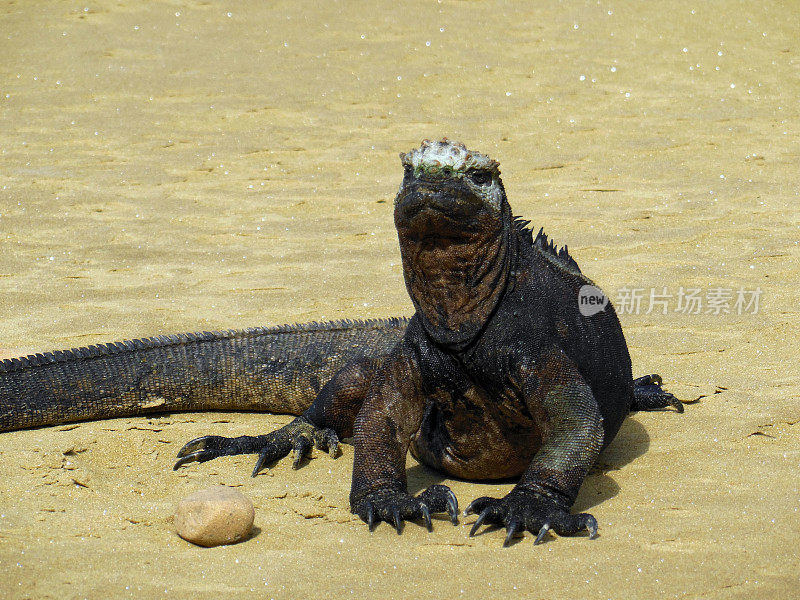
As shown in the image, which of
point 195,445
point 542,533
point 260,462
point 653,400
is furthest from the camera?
point 653,400

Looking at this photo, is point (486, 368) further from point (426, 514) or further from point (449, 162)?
point (449, 162)

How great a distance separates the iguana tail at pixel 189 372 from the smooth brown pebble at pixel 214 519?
66.6 inches

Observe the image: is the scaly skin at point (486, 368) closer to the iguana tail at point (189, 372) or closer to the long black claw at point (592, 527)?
the long black claw at point (592, 527)

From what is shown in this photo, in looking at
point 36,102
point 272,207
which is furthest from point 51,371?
point 36,102

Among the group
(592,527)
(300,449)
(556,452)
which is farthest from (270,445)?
(592,527)

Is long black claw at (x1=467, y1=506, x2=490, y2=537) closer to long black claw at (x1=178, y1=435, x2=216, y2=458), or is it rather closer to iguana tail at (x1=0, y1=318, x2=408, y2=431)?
long black claw at (x1=178, y1=435, x2=216, y2=458)

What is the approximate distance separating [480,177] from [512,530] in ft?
4.03

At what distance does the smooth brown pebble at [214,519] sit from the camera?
3486mm

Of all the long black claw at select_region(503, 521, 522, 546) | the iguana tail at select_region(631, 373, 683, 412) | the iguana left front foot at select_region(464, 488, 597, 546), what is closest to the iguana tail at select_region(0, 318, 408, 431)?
the iguana tail at select_region(631, 373, 683, 412)

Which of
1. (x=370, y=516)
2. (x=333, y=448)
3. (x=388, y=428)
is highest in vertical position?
(x=388, y=428)

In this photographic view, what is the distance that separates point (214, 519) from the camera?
3.48m

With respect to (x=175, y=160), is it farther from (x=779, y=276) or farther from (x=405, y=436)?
(x=405, y=436)

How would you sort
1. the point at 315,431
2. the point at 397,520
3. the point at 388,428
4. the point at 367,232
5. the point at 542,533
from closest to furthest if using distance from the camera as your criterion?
the point at 542,533 < the point at 397,520 < the point at 388,428 < the point at 315,431 < the point at 367,232

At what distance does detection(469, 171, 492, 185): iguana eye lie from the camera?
3531 mm
